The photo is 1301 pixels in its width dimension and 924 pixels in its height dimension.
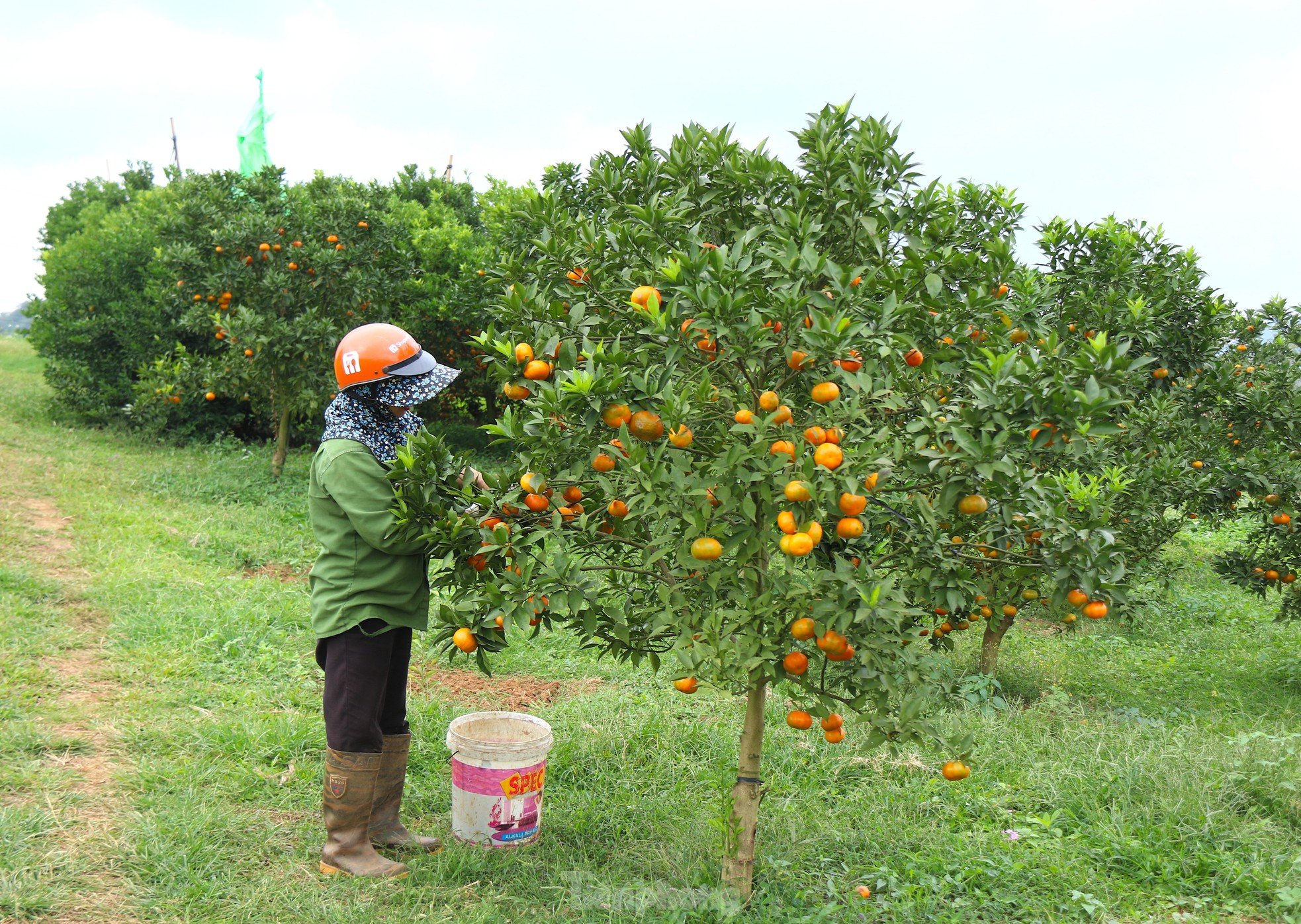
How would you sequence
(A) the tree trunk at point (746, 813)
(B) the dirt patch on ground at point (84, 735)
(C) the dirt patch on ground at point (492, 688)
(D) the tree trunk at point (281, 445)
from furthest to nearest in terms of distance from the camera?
(D) the tree trunk at point (281, 445) < (C) the dirt patch on ground at point (492, 688) < (A) the tree trunk at point (746, 813) < (B) the dirt patch on ground at point (84, 735)

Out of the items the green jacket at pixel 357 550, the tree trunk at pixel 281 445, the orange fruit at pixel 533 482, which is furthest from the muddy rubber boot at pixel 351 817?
the tree trunk at pixel 281 445

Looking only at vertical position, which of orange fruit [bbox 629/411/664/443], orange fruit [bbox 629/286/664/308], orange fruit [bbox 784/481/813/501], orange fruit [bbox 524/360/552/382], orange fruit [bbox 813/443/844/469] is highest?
orange fruit [bbox 629/286/664/308]

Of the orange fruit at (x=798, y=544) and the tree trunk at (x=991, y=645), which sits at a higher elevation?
the orange fruit at (x=798, y=544)

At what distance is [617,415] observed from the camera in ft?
8.75

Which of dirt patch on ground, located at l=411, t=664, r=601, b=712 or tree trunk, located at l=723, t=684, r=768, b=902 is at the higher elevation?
tree trunk, located at l=723, t=684, r=768, b=902

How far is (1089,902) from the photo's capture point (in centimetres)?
326

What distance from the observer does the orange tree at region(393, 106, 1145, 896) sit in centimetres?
262

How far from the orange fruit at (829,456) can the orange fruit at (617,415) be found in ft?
1.80

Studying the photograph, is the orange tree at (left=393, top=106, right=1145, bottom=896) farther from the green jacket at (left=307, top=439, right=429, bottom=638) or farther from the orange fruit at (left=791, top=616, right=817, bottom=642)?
the green jacket at (left=307, top=439, right=429, bottom=638)

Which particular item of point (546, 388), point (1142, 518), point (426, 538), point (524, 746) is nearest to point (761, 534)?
point (546, 388)

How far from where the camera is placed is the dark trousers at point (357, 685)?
3.37m

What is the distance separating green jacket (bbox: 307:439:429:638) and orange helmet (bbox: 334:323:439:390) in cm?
24

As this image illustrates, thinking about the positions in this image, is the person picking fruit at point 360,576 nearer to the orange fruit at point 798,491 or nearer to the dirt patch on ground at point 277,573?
the orange fruit at point 798,491

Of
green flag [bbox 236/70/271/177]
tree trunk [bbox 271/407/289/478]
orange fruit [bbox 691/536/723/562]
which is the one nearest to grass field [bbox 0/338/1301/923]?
orange fruit [bbox 691/536/723/562]
